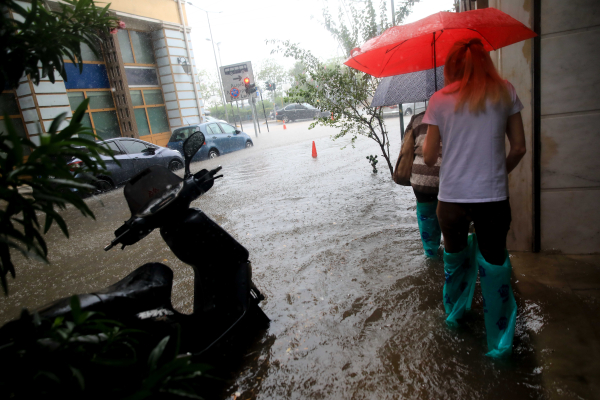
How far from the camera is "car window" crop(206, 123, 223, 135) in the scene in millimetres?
15122

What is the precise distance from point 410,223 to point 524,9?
256 cm

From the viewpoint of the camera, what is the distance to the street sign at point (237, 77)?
25.0 metres

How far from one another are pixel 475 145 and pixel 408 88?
2844 mm

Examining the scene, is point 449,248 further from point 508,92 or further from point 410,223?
point 410,223

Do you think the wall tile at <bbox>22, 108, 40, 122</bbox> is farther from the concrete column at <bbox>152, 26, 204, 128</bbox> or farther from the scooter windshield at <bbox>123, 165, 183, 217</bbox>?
the scooter windshield at <bbox>123, 165, 183, 217</bbox>

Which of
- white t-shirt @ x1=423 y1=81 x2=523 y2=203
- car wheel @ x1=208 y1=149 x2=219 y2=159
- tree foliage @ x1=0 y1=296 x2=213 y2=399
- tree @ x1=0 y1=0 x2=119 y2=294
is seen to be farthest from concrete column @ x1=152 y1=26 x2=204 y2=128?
tree foliage @ x1=0 y1=296 x2=213 y2=399

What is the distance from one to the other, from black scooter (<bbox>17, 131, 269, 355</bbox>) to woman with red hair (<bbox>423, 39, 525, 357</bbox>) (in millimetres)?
1369

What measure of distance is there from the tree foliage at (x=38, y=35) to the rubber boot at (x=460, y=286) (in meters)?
2.39

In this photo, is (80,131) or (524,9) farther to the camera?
(524,9)

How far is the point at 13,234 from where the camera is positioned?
3.33 feet

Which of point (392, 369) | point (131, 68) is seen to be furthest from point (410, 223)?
point (131, 68)

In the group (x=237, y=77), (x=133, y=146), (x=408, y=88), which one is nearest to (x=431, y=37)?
(x=408, y=88)

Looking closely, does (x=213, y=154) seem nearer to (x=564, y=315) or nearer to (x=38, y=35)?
(x=564, y=315)

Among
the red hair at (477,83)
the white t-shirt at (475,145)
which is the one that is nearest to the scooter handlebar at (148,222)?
the white t-shirt at (475,145)
